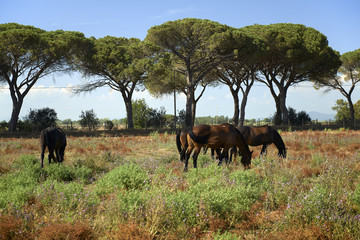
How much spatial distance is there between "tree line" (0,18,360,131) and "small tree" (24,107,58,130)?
2411mm

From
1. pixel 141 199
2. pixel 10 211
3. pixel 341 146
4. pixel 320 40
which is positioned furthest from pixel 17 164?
pixel 320 40

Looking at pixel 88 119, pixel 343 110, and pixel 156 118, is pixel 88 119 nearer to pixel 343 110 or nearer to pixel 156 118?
pixel 156 118

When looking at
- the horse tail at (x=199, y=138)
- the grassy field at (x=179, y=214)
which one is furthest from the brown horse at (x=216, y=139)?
the grassy field at (x=179, y=214)

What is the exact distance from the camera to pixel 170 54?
4122 centimetres

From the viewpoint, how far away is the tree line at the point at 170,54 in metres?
35.3

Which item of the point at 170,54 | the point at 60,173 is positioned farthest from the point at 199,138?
the point at 170,54

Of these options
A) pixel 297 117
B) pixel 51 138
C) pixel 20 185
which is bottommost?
pixel 20 185

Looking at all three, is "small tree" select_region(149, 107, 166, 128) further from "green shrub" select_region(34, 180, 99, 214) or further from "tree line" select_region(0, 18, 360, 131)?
"green shrub" select_region(34, 180, 99, 214)

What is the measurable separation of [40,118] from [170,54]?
1938cm

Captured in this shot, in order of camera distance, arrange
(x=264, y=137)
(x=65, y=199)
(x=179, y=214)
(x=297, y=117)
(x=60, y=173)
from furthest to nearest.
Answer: (x=297, y=117), (x=264, y=137), (x=60, y=173), (x=65, y=199), (x=179, y=214)

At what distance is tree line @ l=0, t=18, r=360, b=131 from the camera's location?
116ft

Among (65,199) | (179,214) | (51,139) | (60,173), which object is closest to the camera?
(179,214)

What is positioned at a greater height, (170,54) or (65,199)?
(170,54)

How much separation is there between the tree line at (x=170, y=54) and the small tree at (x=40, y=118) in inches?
94.9
